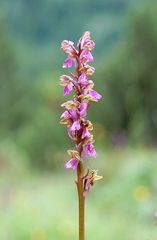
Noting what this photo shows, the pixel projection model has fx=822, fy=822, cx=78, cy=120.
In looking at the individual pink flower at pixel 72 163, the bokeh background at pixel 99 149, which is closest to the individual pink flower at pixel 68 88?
the individual pink flower at pixel 72 163

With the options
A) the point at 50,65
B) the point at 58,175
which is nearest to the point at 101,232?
the point at 58,175

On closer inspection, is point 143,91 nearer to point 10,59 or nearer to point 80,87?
point 10,59

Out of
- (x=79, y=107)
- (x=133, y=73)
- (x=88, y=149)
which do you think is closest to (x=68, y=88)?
(x=79, y=107)

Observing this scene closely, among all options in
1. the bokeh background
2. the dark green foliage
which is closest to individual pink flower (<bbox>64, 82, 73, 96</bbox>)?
the bokeh background

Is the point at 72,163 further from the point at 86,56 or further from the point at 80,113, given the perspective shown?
the point at 86,56

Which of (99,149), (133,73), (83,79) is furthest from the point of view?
(133,73)

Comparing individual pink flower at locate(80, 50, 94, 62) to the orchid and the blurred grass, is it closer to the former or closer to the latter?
the orchid

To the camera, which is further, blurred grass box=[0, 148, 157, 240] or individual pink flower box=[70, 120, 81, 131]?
blurred grass box=[0, 148, 157, 240]

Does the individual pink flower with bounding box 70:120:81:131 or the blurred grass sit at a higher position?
the blurred grass
